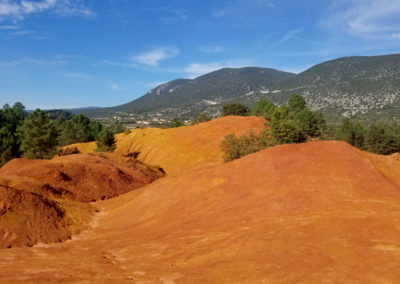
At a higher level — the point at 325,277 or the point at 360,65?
the point at 360,65

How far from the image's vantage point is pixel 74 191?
953 inches

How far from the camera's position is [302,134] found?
104 feet

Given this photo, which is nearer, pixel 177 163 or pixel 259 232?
pixel 259 232

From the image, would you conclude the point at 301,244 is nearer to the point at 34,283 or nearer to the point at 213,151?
the point at 34,283

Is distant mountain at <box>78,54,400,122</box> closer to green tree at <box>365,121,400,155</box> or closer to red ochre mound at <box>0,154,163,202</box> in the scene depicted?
green tree at <box>365,121,400,155</box>

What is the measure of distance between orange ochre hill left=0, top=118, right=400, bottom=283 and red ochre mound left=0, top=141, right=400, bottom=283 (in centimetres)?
4

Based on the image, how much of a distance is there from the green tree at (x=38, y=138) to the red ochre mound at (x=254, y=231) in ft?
89.9

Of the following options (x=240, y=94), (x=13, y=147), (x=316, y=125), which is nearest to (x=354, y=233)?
(x=13, y=147)

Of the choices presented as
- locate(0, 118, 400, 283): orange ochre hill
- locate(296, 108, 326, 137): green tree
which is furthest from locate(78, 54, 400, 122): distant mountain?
locate(0, 118, 400, 283): orange ochre hill

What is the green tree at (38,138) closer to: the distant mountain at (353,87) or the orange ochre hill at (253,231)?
the orange ochre hill at (253,231)

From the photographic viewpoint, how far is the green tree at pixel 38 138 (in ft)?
130

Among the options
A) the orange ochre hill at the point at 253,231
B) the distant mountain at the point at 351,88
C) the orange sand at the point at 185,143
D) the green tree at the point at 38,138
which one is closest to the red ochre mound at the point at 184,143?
the orange sand at the point at 185,143

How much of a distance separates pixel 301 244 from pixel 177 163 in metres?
35.0

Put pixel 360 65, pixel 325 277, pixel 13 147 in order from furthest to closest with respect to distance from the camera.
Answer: pixel 360 65 → pixel 13 147 → pixel 325 277
